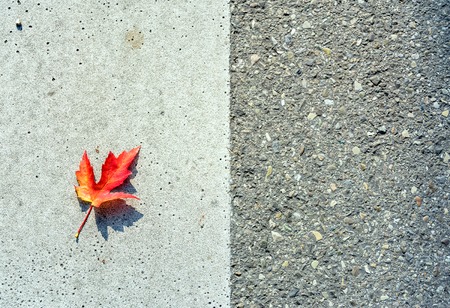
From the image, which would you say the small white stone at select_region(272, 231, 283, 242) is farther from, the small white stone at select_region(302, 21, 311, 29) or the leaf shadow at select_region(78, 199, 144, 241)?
the small white stone at select_region(302, 21, 311, 29)

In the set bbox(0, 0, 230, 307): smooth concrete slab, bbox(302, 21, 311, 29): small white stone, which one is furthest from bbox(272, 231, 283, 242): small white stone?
bbox(302, 21, 311, 29): small white stone

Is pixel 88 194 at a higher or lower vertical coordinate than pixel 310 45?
lower

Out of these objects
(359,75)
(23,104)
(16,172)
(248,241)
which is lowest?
(248,241)

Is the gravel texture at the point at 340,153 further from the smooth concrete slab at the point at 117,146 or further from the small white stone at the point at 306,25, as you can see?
the smooth concrete slab at the point at 117,146

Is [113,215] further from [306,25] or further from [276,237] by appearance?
[306,25]

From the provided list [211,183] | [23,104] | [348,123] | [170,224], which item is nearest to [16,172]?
[23,104]

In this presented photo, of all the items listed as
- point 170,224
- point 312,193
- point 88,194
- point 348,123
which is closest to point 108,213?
point 88,194

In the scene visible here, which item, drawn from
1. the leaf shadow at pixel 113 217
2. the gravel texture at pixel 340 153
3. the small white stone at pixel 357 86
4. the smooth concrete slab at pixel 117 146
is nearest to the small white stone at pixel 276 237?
the gravel texture at pixel 340 153

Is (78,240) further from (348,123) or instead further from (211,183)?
(348,123)
